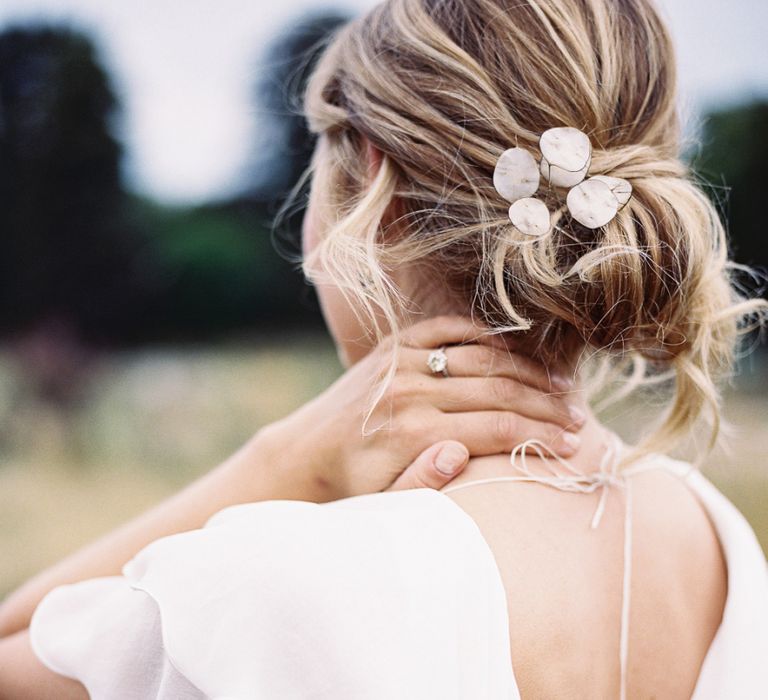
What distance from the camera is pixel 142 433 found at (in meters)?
6.29

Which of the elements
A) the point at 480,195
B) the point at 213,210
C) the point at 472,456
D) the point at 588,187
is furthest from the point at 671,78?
the point at 213,210

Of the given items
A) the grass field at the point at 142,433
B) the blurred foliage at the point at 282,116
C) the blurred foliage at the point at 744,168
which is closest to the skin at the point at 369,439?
the grass field at the point at 142,433

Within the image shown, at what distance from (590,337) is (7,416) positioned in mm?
6180

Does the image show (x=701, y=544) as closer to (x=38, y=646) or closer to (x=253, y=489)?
(x=253, y=489)

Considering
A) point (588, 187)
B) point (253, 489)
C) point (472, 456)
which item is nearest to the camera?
point (588, 187)

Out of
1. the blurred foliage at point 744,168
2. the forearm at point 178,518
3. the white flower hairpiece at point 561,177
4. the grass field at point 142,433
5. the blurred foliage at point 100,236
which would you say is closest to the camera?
the white flower hairpiece at point 561,177

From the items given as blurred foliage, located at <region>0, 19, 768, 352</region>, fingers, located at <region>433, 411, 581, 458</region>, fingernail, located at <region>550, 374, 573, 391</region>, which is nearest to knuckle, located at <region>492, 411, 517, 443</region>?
fingers, located at <region>433, 411, 581, 458</region>

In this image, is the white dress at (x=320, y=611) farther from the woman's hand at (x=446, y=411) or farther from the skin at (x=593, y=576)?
the woman's hand at (x=446, y=411)

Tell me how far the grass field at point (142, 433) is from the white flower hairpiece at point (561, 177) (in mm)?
4045

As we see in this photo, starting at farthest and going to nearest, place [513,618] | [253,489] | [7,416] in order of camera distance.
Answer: [7,416] < [253,489] < [513,618]

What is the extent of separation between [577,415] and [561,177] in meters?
0.43

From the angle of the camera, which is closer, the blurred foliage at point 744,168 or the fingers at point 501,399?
the fingers at point 501,399

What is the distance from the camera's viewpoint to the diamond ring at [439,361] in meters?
1.45

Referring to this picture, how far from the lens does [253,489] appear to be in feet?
5.62
